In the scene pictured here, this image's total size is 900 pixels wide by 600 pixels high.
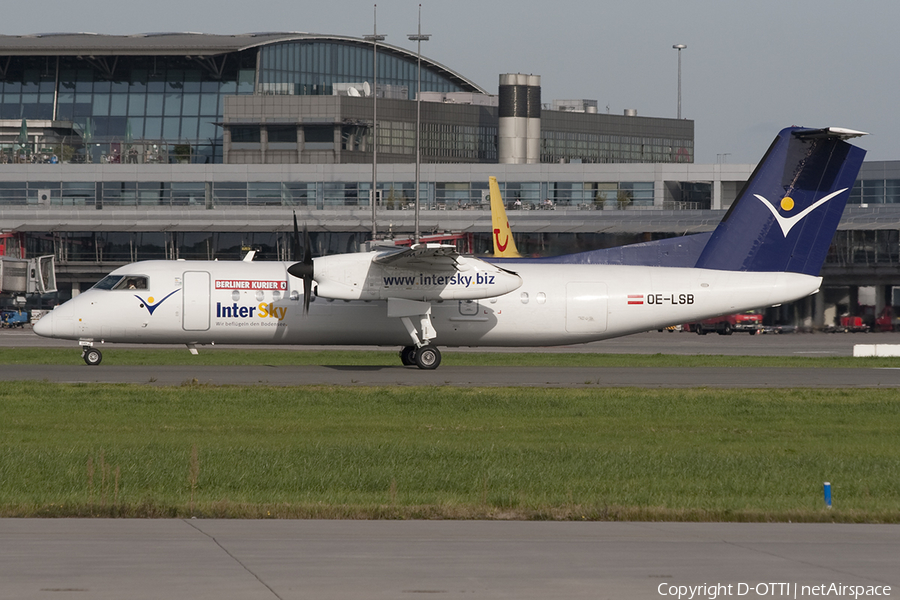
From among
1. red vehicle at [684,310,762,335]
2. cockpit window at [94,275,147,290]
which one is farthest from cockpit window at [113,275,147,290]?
red vehicle at [684,310,762,335]

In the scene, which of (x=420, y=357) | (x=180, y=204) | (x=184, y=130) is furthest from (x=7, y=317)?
(x=420, y=357)

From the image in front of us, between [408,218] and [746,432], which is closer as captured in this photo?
[746,432]

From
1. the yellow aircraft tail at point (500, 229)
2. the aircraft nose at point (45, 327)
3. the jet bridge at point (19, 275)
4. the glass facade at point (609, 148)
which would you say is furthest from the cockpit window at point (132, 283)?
the glass facade at point (609, 148)

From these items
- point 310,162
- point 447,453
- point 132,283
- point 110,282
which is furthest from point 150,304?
point 310,162

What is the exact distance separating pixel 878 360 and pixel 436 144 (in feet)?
199

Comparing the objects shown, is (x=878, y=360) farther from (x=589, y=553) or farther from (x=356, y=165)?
(x=356, y=165)

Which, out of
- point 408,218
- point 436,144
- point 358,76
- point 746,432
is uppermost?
point 358,76

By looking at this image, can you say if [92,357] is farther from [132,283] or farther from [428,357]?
[428,357]

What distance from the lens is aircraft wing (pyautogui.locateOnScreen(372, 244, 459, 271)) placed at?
28030 millimetres

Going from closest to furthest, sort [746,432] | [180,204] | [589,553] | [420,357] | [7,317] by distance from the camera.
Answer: [589,553] < [746,432] < [420,357] < [7,317] < [180,204]

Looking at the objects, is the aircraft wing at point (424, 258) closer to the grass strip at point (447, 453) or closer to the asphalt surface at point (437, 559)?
the grass strip at point (447, 453)

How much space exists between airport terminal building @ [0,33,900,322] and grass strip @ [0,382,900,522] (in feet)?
96.4

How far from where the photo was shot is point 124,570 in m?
8.52

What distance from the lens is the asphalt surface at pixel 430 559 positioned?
805 cm
